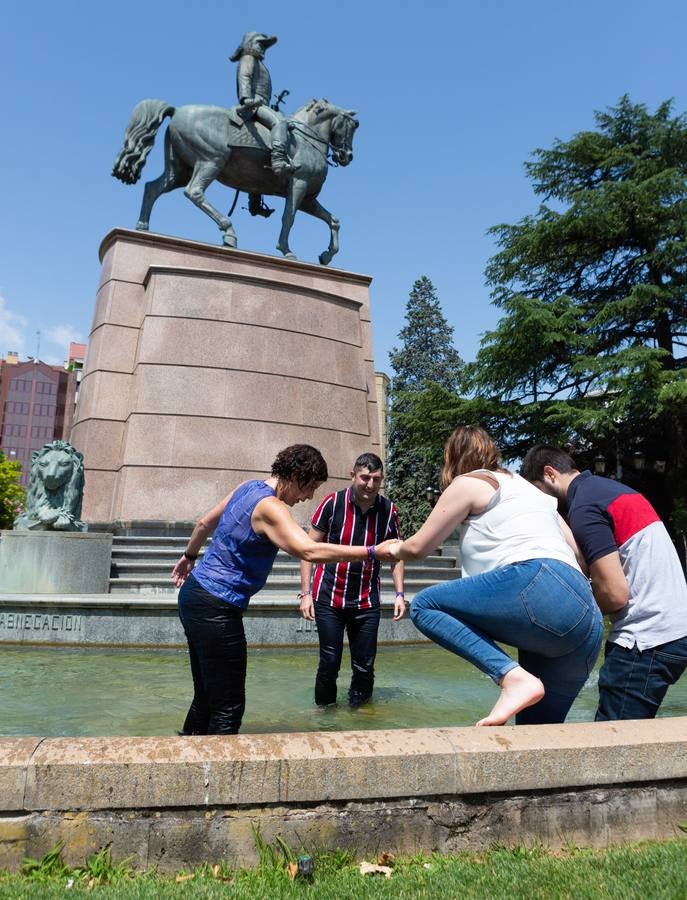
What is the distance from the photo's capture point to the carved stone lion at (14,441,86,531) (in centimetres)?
1013

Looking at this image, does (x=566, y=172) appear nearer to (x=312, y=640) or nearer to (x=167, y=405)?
(x=167, y=405)

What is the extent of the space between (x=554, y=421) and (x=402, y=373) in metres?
38.8

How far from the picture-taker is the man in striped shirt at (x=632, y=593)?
328 centimetres

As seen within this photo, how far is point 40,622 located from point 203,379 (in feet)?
22.9

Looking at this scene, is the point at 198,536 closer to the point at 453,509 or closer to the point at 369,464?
the point at 369,464

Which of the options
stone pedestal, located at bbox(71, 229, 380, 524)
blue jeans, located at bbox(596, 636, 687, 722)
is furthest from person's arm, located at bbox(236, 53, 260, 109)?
blue jeans, located at bbox(596, 636, 687, 722)

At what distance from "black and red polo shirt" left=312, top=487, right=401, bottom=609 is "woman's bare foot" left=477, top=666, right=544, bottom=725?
223cm

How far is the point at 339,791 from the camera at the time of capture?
8.54ft

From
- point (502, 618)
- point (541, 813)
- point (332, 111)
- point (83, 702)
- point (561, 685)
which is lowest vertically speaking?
point (83, 702)

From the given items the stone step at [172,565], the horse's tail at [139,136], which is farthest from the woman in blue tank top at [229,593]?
the horse's tail at [139,136]

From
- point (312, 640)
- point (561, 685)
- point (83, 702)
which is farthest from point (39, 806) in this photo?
point (312, 640)

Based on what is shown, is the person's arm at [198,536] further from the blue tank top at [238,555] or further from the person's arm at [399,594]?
the person's arm at [399,594]

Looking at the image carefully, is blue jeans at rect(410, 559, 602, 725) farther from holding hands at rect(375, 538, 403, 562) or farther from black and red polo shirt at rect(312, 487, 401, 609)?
black and red polo shirt at rect(312, 487, 401, 609)

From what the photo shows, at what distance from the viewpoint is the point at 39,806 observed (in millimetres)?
2463
